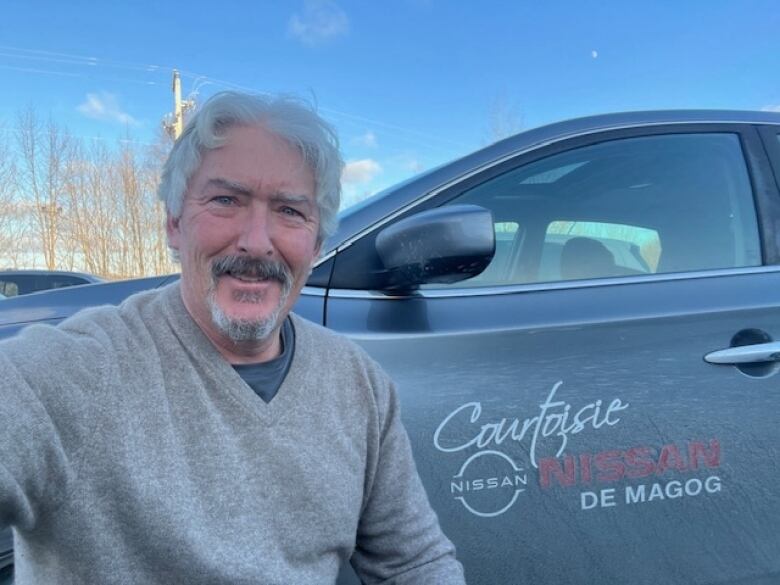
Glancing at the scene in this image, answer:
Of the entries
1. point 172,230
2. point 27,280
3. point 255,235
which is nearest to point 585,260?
point 255,235

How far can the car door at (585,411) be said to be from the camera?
4.58 feet

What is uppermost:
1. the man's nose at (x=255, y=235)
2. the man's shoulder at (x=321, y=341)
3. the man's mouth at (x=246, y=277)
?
the man's nose at (x=255, y=235)

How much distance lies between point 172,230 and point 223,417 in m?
0.44

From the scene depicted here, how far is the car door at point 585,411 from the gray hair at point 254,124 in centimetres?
34

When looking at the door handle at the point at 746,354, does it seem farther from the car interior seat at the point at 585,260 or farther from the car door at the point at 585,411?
the car interior seat at the point at 585,260

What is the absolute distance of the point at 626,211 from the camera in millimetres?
1914

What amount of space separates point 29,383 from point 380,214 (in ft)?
3.14

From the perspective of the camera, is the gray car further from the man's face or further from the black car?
the black car

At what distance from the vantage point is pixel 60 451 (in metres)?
0.88

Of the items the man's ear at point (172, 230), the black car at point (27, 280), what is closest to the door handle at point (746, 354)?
the man's ear at point (172, 230)

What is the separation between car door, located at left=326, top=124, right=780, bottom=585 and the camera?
4.58 feet

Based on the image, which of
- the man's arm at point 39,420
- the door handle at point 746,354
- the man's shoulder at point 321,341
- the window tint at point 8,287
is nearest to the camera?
the man's arm at point 39,420

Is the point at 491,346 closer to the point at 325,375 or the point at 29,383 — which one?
the point at 325,375

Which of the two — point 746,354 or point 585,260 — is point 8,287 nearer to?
point 585,260
